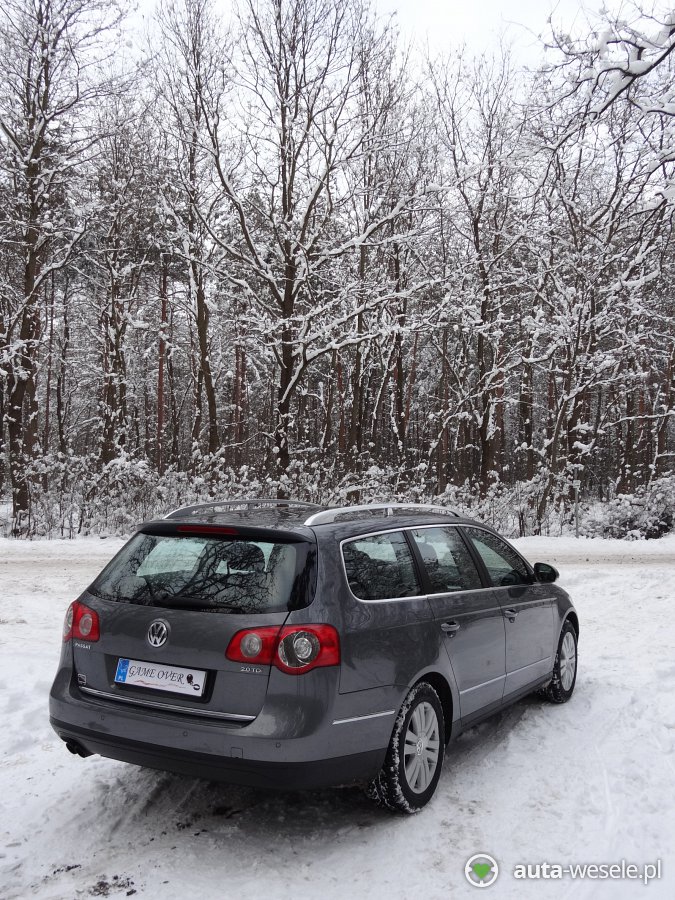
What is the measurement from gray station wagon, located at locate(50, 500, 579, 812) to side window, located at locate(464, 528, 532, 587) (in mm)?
620

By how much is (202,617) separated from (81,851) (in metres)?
1.23

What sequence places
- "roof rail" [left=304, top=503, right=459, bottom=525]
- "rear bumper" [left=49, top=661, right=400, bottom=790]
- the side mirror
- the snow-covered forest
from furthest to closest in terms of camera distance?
the snow-covered forest → the side mirror → "roof rail" [left=304, top=503, right=459, bottom=525] → "rear bumper" [left=49, top=661, right=400, bottom=790]

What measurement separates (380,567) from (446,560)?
0.80m

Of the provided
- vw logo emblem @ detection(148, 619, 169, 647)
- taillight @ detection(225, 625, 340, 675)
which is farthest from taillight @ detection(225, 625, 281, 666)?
vw logo emblem @ detection(148, 619, 169, 647)

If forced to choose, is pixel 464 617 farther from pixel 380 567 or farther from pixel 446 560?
pixel 380 567

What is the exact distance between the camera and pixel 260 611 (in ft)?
11.6

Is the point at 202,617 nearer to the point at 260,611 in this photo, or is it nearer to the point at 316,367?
the point at 260,611

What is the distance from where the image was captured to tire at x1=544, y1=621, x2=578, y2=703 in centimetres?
587

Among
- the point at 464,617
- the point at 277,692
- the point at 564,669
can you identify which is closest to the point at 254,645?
the point at 277,692

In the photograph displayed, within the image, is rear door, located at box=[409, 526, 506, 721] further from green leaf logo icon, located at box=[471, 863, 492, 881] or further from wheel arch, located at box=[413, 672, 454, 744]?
green leaf logo icon, located at box=[471, 863, 492, 881]

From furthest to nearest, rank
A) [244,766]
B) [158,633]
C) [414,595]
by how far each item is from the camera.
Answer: [414,595] < [158,633] < [244,766]

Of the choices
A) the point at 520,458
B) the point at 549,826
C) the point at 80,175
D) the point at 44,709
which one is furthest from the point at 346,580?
the point at 520,458

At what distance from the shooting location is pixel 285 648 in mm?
3436

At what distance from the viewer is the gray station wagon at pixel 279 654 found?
3.42 metres
